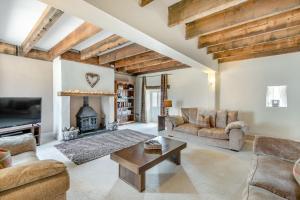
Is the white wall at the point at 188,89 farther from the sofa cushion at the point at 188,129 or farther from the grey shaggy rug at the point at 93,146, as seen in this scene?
the grey shaggy rug at the point at 93,146

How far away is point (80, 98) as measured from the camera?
5.36 metres

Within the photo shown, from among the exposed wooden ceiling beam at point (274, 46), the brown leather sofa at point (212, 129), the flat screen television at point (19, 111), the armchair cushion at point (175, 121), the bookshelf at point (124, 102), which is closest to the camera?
the flat screen television at point (19, 111)

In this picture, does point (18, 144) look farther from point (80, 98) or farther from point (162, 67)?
point (162, 67)

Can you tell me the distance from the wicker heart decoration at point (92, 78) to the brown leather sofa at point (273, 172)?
4811 mm

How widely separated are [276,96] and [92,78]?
572cm

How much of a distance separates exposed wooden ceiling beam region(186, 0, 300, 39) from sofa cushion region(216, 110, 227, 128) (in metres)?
2.52

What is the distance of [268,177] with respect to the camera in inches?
57.9

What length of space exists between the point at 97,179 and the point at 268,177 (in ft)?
7.21

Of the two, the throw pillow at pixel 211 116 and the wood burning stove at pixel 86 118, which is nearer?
the throw pillow at pixel 211 116

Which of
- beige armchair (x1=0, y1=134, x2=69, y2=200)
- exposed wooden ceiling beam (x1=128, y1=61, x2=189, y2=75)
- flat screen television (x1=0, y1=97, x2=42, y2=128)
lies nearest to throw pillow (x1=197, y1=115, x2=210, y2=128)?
exposed wooden ceiling beam (x1=128, y1=61, x2=189, y2=75)

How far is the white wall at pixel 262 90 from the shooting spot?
4.08 metres

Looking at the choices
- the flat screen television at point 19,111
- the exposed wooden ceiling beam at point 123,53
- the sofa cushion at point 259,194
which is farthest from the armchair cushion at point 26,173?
the exposed wooden ceiling beam at point 123,53

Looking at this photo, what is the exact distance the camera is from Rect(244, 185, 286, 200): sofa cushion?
122cm

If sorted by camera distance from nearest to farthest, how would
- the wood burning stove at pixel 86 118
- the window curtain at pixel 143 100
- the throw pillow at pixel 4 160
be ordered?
the throw pillow at pixel 4 160, the wood burning stove at pixel 86 118, the window curtain at pixel 143 100
